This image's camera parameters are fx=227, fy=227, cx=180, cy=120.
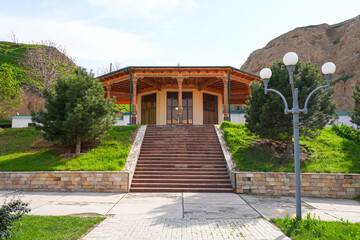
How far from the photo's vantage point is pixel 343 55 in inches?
1259

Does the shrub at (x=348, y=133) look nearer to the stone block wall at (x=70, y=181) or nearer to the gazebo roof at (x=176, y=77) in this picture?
the gazebo roof at (x=176, y=77)

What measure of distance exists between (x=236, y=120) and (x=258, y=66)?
1053 inches

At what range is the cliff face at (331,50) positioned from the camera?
1163 inches

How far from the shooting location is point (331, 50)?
112 ft

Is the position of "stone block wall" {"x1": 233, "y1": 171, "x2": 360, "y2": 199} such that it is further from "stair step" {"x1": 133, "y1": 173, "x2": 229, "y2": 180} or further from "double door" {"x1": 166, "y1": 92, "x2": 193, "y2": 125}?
"double door" {"x1": 166, "y1": 92, "x2": 193, "y2": 125}

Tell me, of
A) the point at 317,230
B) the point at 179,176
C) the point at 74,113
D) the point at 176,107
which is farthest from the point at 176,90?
the point at 317,230

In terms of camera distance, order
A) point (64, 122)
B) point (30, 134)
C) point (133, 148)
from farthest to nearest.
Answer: point (30, 134), point (133, 148), point (64, 122)

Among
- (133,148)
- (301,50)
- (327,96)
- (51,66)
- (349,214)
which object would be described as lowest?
(349,214)

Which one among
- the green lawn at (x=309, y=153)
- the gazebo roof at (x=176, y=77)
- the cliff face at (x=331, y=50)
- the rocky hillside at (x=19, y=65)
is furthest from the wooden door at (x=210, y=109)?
the rocky hillside at (x=19, y=65)

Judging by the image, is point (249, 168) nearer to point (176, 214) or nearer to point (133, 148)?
point (176, 214)

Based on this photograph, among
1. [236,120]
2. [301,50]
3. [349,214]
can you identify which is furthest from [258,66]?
[349,214]

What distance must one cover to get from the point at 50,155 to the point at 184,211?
26.6ft

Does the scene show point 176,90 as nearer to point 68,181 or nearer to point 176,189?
point 176,189

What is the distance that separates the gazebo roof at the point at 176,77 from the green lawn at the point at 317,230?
507 inches
